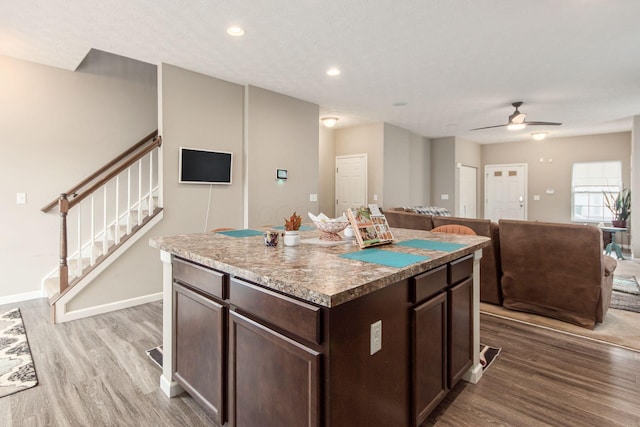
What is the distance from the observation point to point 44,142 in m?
3.93

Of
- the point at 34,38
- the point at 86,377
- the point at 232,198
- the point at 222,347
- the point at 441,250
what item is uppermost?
the point at 34,38

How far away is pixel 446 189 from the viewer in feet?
27.9

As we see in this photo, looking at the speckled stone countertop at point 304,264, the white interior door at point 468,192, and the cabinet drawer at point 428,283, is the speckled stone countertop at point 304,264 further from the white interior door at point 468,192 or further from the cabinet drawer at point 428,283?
the white interior door at point 468,192

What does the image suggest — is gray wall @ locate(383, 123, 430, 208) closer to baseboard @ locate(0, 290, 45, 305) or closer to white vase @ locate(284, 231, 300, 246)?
white vase @ locate(284, 231, 300, 246)

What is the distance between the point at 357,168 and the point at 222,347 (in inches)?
229

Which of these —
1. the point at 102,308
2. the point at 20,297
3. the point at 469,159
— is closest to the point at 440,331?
the point at 102,308

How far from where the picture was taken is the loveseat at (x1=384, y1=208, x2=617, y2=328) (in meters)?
2.91

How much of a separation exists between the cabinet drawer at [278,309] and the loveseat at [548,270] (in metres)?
2.85

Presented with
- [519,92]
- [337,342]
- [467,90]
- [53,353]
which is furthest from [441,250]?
[519,92]

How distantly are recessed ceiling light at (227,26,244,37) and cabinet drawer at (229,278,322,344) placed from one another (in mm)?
2465

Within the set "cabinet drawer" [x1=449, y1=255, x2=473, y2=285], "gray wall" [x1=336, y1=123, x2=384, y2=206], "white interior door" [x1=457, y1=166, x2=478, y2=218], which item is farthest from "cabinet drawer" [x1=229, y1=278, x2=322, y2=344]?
"white interior door" [x1=457, y1=166, x2=478, y2=218]

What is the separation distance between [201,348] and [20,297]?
3499mm

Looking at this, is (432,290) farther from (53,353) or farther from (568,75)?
(568,75)

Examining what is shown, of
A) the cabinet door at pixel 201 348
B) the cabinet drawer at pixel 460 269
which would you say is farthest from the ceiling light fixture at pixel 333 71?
the cabinet door at pixel 201 348
